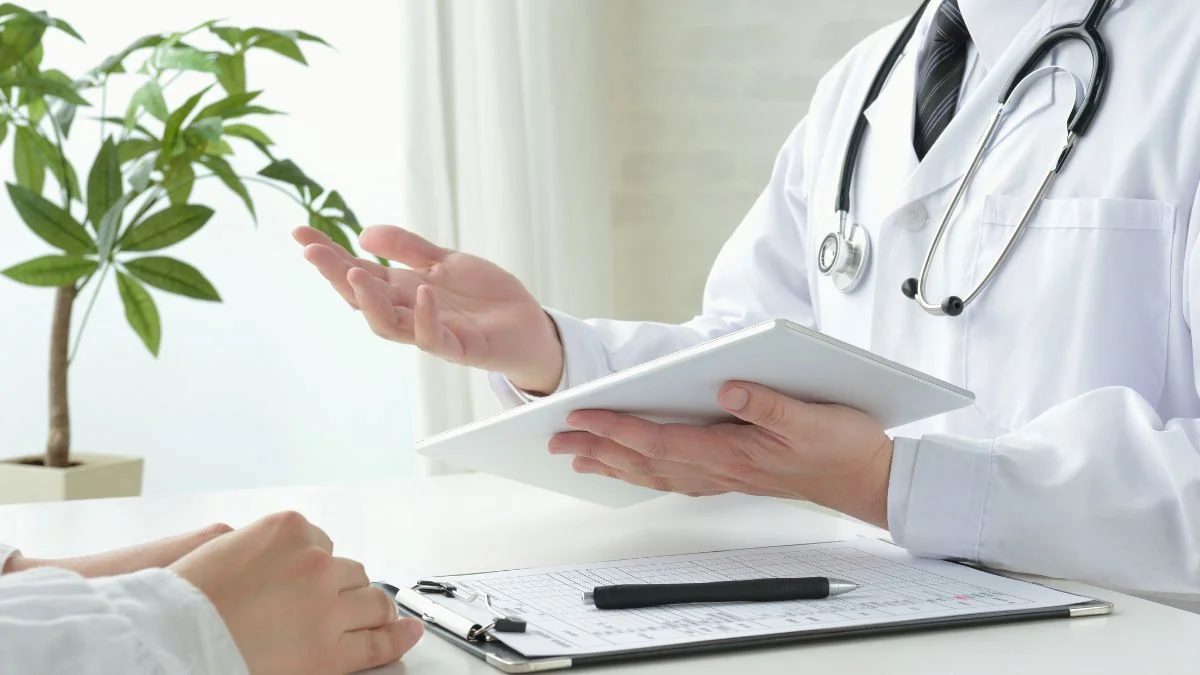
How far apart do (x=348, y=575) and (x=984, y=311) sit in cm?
73

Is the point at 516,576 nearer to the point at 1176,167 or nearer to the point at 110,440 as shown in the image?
the point at 1176,167

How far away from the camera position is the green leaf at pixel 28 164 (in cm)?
192

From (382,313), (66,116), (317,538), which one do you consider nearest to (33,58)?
(66,116)

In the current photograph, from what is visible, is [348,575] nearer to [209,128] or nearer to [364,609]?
[364,609]

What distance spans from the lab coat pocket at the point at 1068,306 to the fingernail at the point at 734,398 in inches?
18.0

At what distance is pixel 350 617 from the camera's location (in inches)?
24.3

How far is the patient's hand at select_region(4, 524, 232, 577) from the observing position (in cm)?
70

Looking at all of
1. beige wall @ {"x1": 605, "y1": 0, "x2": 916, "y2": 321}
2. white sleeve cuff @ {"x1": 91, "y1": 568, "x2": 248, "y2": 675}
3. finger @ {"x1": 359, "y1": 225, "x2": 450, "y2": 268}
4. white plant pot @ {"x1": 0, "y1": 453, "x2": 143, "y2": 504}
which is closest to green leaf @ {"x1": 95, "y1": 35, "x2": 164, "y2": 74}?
white plant pot @ {"x1": 0, "y1": 453, "x2": 143, "y2": 504}

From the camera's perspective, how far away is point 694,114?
2.73 metres

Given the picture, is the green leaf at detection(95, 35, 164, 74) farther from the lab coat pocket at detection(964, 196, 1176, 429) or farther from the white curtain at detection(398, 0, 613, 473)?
the lab coat pocket at detection(964, 196, 1176, 429)

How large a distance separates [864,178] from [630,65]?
4.97ft

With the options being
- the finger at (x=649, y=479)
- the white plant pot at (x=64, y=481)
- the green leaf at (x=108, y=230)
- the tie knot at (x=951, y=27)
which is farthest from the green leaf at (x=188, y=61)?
the finger at (x=649, y=479)

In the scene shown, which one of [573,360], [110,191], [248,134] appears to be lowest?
[573,360]

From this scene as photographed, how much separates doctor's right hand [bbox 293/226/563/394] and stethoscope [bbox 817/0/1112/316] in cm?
32
